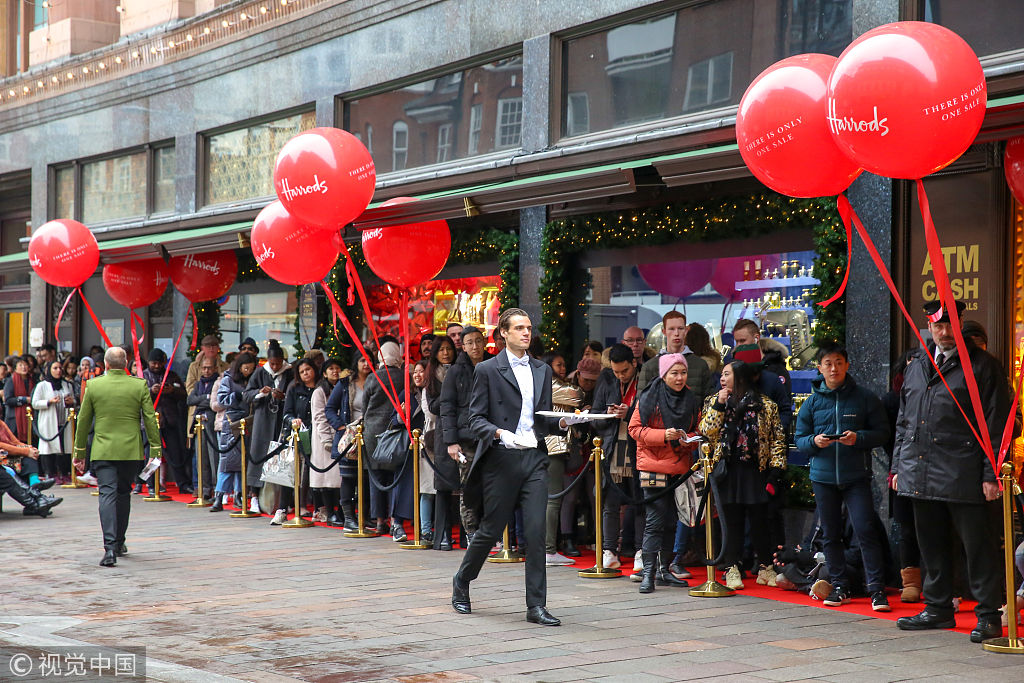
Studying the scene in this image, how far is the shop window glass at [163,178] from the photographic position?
2030 centimetres

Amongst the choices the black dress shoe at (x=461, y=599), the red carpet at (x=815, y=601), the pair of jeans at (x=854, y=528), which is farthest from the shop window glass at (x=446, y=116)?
the black dress shoe at (x=461, y=599)

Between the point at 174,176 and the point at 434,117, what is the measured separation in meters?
6.63

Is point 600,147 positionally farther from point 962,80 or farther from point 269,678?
point 269,678

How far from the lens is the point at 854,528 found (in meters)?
8.67

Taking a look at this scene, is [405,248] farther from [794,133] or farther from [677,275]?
[794,133]

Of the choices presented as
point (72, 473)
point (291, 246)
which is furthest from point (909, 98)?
point (72, 473)

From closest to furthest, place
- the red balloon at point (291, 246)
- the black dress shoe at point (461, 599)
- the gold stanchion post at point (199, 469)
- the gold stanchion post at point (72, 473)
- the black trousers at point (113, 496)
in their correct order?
the black dress shoe at point (461, 599) → the black trousers at point (113, 496) → the red balloon at point (291, 246) → the gold stanchion post at point (199, 469) → the gold stanchion post at point (72, 473)

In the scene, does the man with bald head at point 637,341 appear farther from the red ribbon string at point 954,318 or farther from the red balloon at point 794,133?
the red ribbon string at point 954,318

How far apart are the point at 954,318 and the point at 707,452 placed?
250 cm

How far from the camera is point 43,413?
17.5 metres

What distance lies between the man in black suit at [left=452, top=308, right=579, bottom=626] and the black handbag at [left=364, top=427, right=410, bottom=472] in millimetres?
3694

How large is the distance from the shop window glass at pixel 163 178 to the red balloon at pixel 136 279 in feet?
15.2

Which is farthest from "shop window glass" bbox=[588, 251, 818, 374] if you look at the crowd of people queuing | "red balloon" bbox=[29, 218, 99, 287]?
"red balloon" bbox=[29, 218, 99, 287]

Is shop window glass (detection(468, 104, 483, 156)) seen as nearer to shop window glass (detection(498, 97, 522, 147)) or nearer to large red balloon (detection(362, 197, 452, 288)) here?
shop window glass (detection(498, 97, 522, 147))
